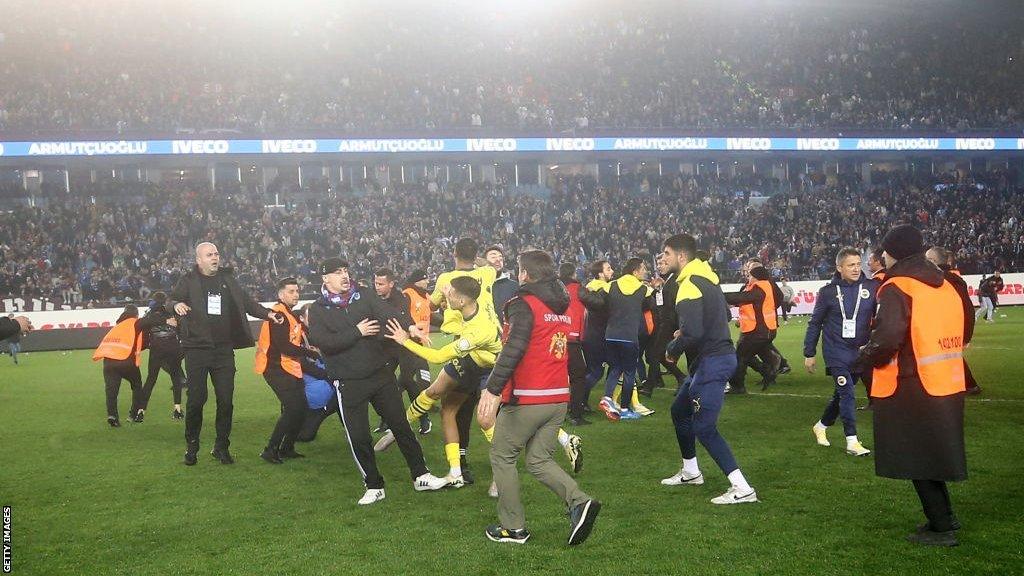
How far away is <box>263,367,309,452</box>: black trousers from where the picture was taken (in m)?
9.77

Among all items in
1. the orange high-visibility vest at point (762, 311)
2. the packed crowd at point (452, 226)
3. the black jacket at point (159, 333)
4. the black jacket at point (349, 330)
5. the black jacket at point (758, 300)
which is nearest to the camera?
the black jacket at point (349, 330)

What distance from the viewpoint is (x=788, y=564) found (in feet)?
19.0

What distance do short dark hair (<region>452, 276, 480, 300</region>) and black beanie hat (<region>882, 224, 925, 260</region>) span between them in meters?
2.97

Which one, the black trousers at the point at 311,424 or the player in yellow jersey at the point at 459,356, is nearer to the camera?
the player in yellow jersey at the point at 459,356

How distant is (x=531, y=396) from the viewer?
251 inches

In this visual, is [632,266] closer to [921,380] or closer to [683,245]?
[683,245]

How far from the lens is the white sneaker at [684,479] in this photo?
318 inches

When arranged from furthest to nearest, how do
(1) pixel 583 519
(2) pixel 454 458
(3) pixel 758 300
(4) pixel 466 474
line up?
1. (3) pixel 758 300
2. (4) pixel 466 474
3. (2) pixel 454 458
4. (1) pixel 583 519

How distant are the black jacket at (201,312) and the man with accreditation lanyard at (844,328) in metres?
5.65

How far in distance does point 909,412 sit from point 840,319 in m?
3.65

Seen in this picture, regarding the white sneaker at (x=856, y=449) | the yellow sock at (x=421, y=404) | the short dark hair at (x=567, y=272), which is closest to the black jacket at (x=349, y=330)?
the yellow sock at (x=421, y=404)

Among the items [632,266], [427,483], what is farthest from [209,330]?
[632,266]

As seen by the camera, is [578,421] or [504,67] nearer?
[578,421]

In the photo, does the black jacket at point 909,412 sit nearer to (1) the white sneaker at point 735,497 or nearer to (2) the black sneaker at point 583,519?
(1) the white sneaker at point 735,497
